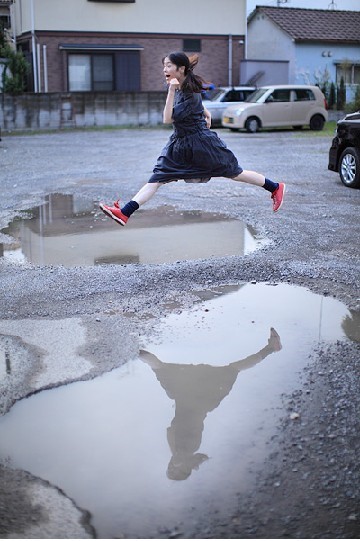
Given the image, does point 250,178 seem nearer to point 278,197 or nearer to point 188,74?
point 278,197

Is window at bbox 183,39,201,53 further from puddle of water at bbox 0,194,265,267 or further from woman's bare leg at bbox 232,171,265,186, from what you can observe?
woman's bare leg at bbox 232,171,265,186

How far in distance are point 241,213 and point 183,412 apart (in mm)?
5320

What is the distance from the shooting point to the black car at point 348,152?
10.6 meters

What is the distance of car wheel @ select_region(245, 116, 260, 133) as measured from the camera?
2384 centimetres

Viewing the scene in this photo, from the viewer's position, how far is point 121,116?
2581cm

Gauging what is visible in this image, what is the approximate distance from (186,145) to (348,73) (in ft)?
94.0

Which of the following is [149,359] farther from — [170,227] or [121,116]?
[121,116]

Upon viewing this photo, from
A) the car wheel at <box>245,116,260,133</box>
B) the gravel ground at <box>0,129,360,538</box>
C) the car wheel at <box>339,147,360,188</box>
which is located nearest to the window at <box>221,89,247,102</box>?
the car wheel at <box>245,116,260,133</box>

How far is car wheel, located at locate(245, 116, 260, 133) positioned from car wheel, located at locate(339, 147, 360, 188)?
1311 cm

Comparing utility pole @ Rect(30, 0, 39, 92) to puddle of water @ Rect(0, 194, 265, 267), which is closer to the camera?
puddle of water @ Rect(0, 194, 265, 267)

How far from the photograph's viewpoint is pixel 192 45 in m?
30.7

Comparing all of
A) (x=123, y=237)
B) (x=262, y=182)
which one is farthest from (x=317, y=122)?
(x=262, y=182)

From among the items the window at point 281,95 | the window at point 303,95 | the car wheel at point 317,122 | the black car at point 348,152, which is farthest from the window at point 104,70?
the black car at point 348,152

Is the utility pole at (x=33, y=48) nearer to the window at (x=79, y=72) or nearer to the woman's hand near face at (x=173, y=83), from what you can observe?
the window at (x=79, y=72)
